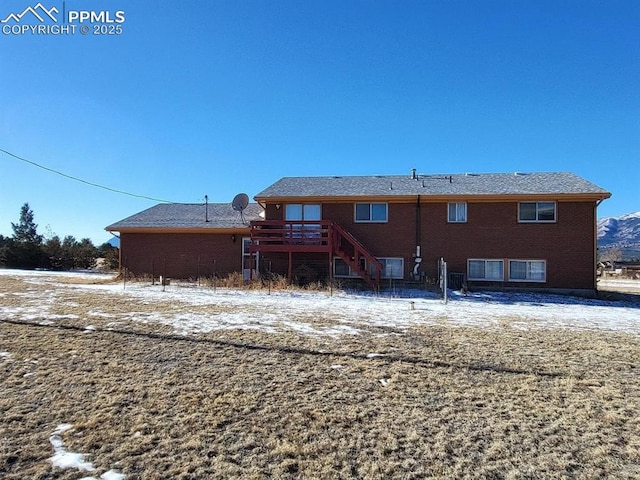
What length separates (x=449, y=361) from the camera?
5969mm

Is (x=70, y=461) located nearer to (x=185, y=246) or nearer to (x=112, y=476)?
(x=112, y=476)

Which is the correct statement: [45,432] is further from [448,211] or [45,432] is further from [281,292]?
[448,211]

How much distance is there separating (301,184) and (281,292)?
7699 mm

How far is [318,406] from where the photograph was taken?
4355 millimetres

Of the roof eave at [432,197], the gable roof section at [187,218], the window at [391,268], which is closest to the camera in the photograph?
the roof eave at [432,197]

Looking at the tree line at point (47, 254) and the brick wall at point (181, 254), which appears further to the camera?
the tree line at point (47, 254)

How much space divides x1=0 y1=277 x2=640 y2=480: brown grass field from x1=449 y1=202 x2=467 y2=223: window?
448 inches

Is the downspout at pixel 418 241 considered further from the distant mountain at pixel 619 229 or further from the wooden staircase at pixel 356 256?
the distant mountain at pixel 619 229

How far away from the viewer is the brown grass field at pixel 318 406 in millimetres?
3281

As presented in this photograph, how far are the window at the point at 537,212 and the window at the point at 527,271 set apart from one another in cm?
183

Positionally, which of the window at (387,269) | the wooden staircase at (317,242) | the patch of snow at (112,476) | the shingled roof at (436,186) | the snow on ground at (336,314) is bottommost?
the patch of snow at (112,476)

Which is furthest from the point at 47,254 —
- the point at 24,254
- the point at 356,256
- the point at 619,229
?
the point at 619,229

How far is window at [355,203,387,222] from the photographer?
19.0 metres

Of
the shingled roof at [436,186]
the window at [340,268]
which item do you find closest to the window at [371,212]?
the shingled roof at [436,186]
